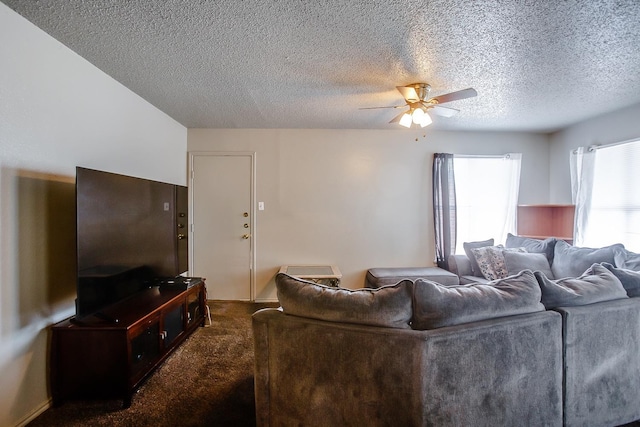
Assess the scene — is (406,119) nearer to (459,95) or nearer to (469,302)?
(459,95)

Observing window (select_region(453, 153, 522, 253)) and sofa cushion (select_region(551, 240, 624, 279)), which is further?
window (select_region(453, 153, 522, 253))

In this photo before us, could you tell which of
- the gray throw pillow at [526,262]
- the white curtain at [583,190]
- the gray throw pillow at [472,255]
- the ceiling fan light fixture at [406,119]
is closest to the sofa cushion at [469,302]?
the ceiling fan light fixture at [406,119]

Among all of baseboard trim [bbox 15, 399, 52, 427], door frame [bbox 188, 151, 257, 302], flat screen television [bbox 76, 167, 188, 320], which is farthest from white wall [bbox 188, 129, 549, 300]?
baseboard trim [bbox 15, 399, 52, 427]

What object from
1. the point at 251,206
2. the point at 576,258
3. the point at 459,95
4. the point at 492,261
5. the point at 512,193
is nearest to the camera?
the point at 459,95

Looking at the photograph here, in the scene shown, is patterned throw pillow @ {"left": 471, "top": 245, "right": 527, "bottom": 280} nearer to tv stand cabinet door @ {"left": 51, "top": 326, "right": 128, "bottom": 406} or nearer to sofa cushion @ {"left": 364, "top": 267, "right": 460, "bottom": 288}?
sofa cushion @ {"left": 364, "top": 267, "right": 460, "bottom": 288}

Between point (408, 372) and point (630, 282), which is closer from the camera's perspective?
point (408, 372)

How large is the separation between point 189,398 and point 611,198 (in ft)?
14.5

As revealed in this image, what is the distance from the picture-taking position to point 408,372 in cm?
122

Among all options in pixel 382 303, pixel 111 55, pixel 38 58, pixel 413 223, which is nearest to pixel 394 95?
pixel 413 223

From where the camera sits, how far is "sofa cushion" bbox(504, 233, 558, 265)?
3162mm

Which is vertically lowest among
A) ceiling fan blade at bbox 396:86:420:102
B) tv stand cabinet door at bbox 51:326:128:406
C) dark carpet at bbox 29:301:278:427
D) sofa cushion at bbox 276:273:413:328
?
dark carpet at bbox 29:301:278:427

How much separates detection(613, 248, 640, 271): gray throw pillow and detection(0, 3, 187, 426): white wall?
434cm

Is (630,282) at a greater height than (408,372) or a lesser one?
greater

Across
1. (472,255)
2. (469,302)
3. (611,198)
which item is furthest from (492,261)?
(469,302)
